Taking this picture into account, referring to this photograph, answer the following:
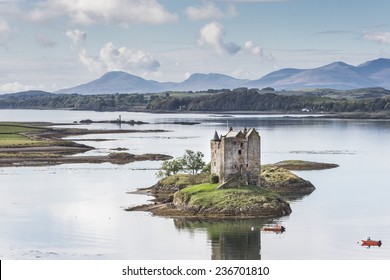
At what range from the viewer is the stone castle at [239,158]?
84.2 metres

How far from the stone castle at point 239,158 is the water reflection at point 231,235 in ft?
23.8

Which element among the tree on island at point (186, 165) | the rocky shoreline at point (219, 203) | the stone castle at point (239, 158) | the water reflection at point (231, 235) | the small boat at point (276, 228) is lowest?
the water reflection at point (231, 235)

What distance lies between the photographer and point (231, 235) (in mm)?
71688

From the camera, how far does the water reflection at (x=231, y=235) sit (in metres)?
64.9

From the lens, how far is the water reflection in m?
64.9

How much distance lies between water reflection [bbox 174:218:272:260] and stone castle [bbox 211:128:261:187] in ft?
23.8

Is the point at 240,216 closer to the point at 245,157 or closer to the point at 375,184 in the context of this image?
the point at 245,157

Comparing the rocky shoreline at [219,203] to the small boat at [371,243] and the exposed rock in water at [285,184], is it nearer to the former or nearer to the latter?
the exposed rock in water at [285,184]

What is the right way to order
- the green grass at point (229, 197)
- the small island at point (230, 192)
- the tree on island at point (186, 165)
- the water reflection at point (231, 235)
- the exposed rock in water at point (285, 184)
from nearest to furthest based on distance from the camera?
the water reflection at point (231, 235), the small island at point (230, 192), the green grass at point (229, 197), the exposed rock in water at point (285, 184), the tree on island at point (186, 165)

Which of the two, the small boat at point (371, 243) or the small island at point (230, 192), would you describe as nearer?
the small boat at point (371, 243)

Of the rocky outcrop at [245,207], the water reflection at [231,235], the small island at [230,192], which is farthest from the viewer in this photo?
the small island at [230,192]

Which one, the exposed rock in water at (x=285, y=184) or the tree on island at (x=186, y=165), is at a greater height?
the tree on island at (x=186, y=165)

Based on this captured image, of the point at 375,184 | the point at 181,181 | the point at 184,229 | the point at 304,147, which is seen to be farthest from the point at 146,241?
the point at 304,147

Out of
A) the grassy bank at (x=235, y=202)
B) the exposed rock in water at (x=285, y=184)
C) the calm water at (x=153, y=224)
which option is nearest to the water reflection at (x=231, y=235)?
the calm water at (x=153, y=224)
